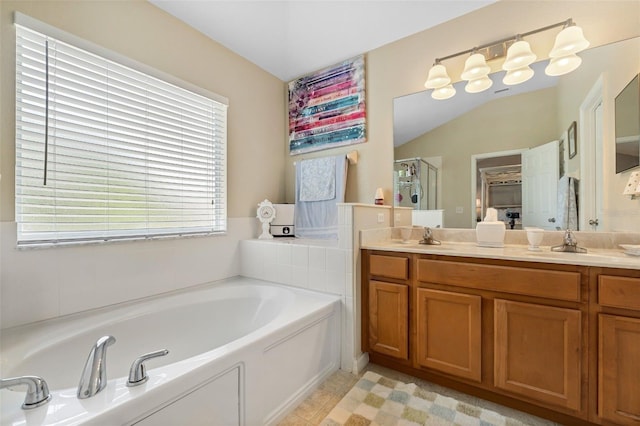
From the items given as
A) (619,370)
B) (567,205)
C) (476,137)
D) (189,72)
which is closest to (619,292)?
(619,370)

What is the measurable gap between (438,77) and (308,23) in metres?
1.25

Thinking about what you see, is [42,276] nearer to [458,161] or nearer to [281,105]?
[281,105]

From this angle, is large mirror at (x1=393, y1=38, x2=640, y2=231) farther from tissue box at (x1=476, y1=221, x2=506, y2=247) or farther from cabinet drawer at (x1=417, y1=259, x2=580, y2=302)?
cabinet drawer at (x1=417, y1=259, x2=580, y2=302)

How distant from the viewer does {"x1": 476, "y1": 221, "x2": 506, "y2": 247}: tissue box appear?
1693 millimetres

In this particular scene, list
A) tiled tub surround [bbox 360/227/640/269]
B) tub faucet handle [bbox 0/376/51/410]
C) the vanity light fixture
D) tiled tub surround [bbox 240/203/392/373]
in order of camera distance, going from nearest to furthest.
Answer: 1. tub faucet handle [bbox 0/376/51/410]
2. tiled tub surround [bbox 360/227/640/269]
3. the vanity light fixture
4. tiled tub surround [bbox 240/203/392/373]

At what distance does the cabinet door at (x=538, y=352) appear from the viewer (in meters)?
1.27

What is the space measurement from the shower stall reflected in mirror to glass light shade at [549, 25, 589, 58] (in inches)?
38.0

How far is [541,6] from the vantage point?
1.71 m

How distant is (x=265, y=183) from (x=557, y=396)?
8.29 ft

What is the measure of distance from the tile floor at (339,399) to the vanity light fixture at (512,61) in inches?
78.4

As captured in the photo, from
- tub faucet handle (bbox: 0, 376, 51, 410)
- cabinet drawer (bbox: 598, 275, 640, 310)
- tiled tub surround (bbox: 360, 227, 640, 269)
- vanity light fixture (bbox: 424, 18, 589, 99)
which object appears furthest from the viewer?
vanity light fixture (bbox: 424, 18, 589, 99)

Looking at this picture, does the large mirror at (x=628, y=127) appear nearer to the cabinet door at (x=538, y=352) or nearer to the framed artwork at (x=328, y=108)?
the cabinet door at (x=538, y=352)

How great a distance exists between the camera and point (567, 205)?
1655mm

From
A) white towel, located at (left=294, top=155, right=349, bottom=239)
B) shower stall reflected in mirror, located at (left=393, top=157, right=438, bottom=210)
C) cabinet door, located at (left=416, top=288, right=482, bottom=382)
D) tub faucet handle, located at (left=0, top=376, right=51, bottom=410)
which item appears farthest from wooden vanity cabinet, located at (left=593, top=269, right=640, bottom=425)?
tub faucet handle, located at (left=0, top=376, right=51, bottom=410)
